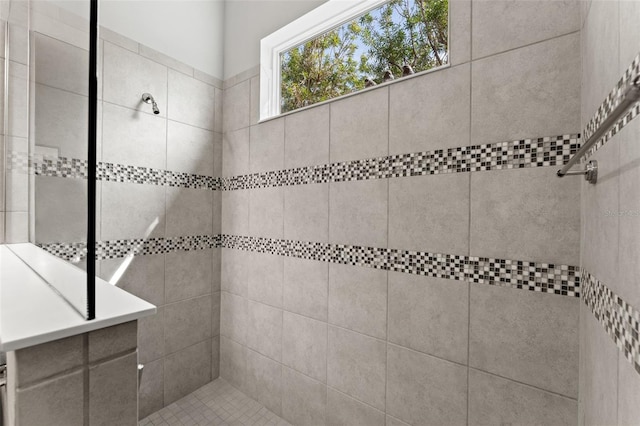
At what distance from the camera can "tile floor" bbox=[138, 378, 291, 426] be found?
184 cm

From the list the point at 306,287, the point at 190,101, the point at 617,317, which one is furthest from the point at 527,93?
the point at 190,101

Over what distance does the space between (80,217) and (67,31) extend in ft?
1.60

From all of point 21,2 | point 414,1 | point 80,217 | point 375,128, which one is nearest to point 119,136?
point 21,2

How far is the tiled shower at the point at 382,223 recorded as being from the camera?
0.80 m

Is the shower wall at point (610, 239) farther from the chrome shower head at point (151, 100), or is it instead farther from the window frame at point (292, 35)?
the chrome shower head at point (151, 100)

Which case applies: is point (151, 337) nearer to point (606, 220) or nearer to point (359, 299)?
point (359, 299)

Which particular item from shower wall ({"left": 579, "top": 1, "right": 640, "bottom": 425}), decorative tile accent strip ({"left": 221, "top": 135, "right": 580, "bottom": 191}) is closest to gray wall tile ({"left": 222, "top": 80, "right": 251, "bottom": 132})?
decorative tile accent strip ({"left": 221, "top": 135, "right": 580, "bottom": 191})

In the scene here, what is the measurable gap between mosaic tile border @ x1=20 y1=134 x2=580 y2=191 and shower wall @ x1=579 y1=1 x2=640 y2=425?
0.48 ft

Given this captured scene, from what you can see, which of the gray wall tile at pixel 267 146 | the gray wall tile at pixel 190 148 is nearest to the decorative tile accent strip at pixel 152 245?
the gray wall tile at pixel 190 148

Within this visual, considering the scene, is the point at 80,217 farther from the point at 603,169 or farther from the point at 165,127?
the point at 165,127

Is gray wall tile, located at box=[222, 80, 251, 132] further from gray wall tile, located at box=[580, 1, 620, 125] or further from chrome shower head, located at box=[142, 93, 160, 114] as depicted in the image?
gray wall tile, located at box=[580, 1, 620, 125]

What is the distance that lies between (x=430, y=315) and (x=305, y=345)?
82 cm

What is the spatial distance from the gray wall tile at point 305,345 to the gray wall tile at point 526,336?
81cm

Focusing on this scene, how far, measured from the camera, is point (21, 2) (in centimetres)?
122
